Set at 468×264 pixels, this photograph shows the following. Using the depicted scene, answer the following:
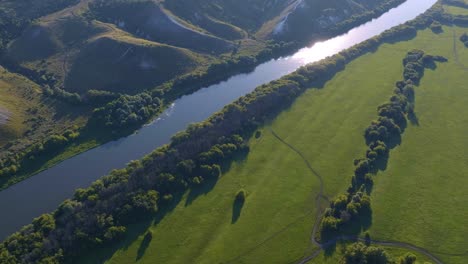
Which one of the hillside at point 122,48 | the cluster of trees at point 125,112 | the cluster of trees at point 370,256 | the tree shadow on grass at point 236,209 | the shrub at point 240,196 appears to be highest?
the hillside at point 122,48

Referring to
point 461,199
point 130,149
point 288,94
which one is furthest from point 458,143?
point 130,149

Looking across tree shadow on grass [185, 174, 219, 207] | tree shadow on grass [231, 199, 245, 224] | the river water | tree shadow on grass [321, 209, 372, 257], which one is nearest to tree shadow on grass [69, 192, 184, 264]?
tree shadow on grass [185, 174, 219, 207]

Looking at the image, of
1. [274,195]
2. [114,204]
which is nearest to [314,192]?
[274,195]

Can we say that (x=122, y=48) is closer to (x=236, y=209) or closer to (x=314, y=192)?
(x=236, y=209)

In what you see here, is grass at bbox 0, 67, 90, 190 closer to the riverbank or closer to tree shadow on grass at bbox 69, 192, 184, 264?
the riverbank

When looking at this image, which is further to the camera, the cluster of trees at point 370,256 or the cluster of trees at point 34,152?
the cluster of trees at point 34,152

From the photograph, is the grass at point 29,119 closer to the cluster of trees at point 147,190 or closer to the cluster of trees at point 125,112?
the cluster of trees at point 125,112

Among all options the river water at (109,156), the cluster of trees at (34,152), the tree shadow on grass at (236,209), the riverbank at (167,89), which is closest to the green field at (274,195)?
the tree shadow on grass at (236,209)
